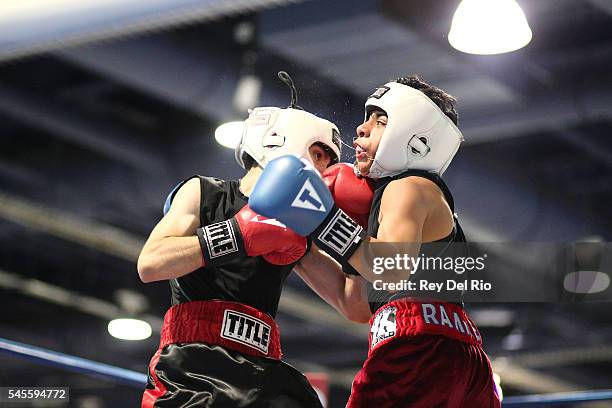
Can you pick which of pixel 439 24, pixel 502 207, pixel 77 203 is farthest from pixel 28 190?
pixel 439 24

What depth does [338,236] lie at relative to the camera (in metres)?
2.34

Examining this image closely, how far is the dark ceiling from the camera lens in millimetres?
4621

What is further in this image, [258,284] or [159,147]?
[159,147]

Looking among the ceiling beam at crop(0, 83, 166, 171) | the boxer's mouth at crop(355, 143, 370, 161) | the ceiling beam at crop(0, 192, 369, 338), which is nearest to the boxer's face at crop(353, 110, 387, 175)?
the boxer's mouth at crop(355, 143, 370, 161)

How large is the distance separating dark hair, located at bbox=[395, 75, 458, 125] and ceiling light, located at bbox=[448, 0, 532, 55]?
74 cm

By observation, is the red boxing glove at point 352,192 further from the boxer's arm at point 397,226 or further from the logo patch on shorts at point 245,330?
the logo patch on shorts at point 245,330

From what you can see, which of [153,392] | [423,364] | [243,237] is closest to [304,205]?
[243,237]

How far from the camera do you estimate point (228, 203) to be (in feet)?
8.79

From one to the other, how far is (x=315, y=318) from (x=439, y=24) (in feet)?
22.9

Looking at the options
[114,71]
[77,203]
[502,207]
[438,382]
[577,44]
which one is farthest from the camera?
[77,203]

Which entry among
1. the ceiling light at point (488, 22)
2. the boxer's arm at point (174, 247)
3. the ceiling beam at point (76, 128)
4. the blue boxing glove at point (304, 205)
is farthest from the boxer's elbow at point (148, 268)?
the ceiling beam at point (76, 128)

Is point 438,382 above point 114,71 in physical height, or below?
below

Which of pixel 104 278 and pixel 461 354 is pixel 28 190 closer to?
pixel 104 278

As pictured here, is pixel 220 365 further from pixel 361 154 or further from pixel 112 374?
pixel 112 374
